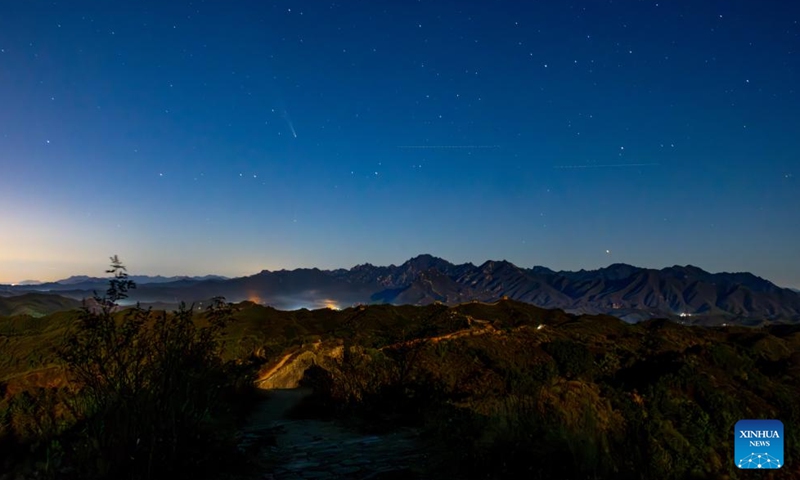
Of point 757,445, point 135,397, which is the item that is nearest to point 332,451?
point 135,397

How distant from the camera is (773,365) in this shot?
2959cm

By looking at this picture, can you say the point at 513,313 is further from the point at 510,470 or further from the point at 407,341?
the point at 510,470

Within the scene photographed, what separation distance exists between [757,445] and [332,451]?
6.22 m

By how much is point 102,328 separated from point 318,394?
7.24 meters

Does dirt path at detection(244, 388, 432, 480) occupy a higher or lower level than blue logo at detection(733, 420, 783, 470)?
lower

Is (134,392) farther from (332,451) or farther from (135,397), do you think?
(332,451)

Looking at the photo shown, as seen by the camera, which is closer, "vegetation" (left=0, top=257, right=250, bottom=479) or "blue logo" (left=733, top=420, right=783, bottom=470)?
"vegetation" (left=0, top=257, right=250, bottom=479)

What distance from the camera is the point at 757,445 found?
7141mm

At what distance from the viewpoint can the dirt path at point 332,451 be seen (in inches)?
235

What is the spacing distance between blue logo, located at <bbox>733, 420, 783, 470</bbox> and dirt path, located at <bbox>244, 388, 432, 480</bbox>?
15.2ft

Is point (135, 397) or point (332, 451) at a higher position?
point (135, 397)

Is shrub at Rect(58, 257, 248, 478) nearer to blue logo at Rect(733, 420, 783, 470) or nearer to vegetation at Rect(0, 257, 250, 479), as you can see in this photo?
vegetation at Rect(0, 257, 250, 479)

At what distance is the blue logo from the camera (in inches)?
279

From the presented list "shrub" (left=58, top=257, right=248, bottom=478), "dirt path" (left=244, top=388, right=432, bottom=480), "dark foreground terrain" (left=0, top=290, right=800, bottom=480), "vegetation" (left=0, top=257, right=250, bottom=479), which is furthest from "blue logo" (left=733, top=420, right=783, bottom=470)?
"shrub" (left=58, top=257, right=248, bottom=478)
